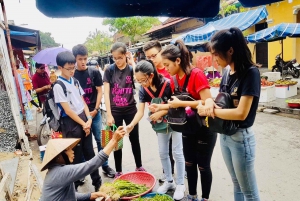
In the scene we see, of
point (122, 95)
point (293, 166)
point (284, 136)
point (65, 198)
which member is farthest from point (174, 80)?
point (284, 136)

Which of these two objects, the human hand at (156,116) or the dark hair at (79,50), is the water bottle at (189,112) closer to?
the human hand at (156,116)

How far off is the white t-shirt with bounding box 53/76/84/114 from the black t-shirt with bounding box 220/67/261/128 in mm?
1872

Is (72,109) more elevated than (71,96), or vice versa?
(71,96)

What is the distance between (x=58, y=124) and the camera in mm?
3074

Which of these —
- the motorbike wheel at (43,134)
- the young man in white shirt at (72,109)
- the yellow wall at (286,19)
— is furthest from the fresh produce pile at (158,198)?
the yellow wall at (286,19)

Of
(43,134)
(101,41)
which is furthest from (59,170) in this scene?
(101,41)

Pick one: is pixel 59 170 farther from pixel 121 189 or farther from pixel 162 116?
pixel 162 116

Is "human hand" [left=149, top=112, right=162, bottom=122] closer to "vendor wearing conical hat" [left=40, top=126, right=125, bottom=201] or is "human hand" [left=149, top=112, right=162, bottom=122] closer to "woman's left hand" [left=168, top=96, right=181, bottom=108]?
"woman's left hand" [left=168, top=96, right=181, bottom=108]

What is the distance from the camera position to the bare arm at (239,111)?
1.80 m

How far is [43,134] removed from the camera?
5.60m

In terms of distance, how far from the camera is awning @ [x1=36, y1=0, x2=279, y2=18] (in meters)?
1.77

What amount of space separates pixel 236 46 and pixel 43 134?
5.05 meters

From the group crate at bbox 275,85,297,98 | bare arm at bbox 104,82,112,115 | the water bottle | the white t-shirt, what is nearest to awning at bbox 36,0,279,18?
the water bottle

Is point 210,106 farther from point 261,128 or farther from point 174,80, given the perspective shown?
point 261,128
